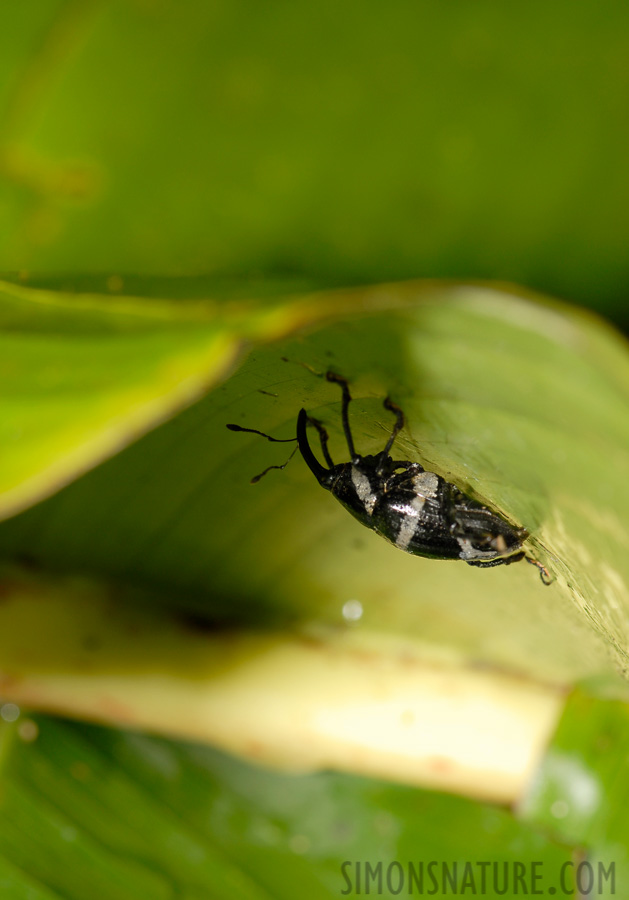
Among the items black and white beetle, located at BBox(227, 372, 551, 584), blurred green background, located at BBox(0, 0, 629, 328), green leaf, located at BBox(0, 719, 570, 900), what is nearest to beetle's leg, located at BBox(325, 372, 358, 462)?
black and white beetle, located at BBox(227, 372, 551, 584)

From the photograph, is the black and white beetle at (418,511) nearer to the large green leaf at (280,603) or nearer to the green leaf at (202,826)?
the large green leaf at (280,603)

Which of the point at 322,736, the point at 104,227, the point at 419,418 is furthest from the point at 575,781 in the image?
the point at 104,227

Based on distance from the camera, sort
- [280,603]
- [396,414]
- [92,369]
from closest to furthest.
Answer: [92,369] < [396,414] < [280,603]

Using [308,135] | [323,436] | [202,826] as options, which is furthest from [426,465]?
[202,826]

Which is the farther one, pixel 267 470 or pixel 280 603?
pixel 280 603

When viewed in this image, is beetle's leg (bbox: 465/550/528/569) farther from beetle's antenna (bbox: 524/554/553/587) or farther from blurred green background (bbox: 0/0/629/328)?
blurred green background (bbox: 0/0/629/328)

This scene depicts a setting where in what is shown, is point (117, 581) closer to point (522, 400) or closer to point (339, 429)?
point (339, 429)

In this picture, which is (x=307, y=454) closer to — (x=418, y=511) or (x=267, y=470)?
(x=267, y=470)

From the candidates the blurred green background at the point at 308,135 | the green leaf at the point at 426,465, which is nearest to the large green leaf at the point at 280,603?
the green leaf at the point at 426,465
